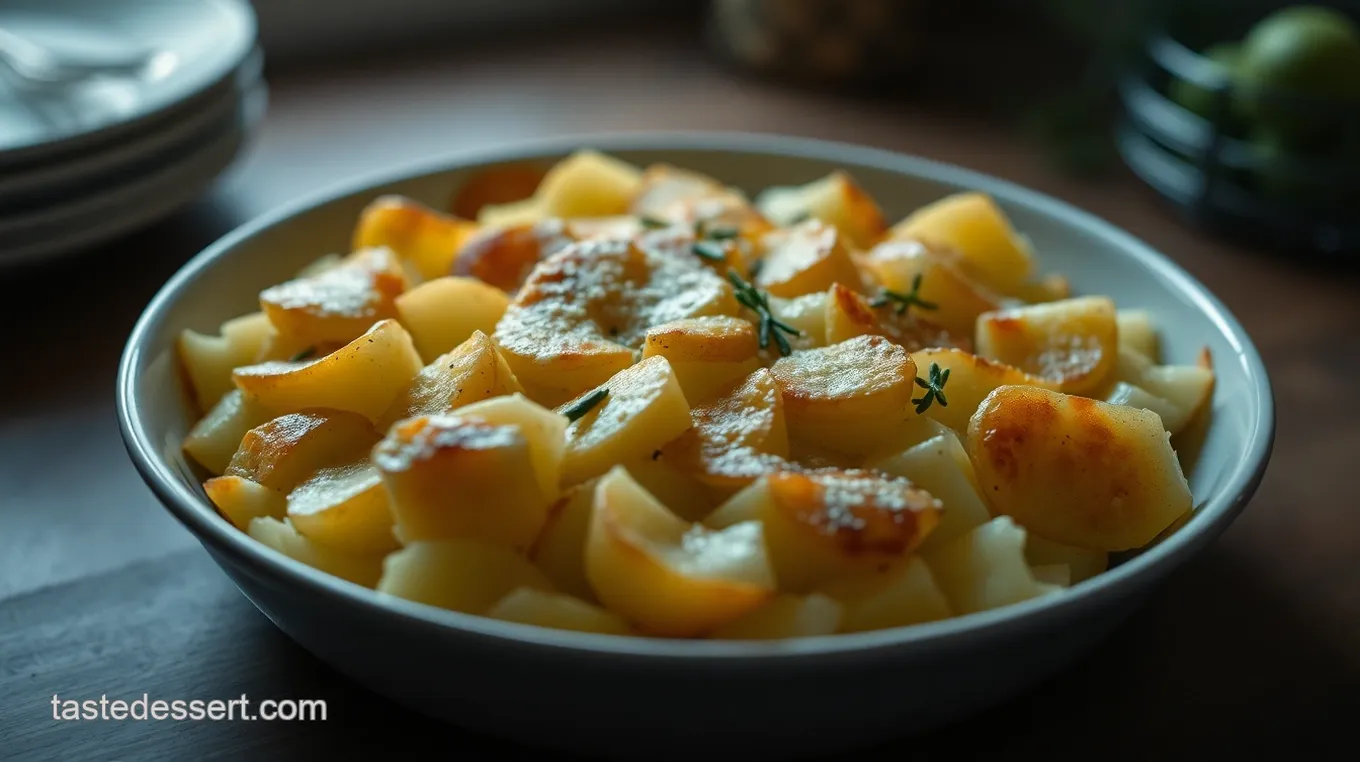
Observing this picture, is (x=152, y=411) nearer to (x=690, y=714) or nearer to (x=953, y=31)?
(x=690, y=714)

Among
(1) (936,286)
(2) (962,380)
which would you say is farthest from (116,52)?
(2) (962,380)

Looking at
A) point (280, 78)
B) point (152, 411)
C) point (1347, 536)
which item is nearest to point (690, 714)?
point (152, 411)

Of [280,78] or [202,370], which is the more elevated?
[202,370]

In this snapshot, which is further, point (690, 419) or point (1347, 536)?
point (1347, 536)

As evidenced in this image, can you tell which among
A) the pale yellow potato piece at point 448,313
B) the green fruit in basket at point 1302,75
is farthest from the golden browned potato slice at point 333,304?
the green fruit in basket at point 1302,75

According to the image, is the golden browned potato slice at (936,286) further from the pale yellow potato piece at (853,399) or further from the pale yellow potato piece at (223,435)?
the pale yellow potato piece at (223,435)

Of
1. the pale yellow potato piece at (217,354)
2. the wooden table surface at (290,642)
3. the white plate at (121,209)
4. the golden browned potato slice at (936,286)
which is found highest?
the golden browned potato slice at (936,286)

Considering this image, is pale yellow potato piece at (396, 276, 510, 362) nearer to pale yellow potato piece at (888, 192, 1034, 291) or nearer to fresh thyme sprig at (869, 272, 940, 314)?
fresh thyme sprig at (869, 272, 940, 314)
